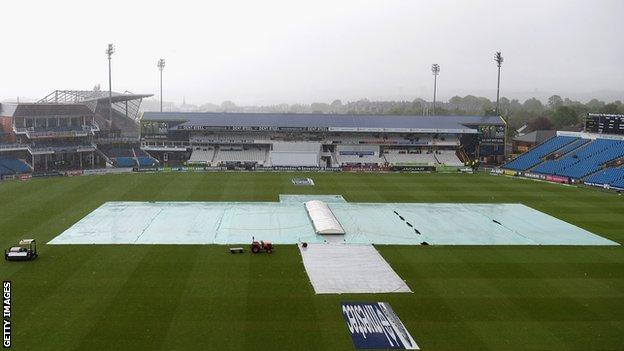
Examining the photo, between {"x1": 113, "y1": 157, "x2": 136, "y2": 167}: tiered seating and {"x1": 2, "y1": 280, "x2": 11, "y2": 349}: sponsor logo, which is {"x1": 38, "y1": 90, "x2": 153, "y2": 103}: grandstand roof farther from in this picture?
{"x1": 2, "y1": 280, "x2": 11, "y2": 349}: sponsor logo

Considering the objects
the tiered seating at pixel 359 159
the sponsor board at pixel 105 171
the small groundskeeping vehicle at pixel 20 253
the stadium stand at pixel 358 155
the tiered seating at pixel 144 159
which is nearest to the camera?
the small groundskeeping vehicle at pixel 20 253

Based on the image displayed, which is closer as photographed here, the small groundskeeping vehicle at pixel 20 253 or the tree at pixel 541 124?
the small groundskeeping vehicle at pixel 20 253

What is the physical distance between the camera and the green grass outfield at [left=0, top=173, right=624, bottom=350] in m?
19.3

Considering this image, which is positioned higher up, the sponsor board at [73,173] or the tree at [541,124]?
the tree at [541,124]

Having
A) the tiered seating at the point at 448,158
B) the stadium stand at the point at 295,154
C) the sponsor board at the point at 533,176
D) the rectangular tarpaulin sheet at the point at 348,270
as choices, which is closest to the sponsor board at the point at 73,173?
the stadium stand at the point at 295,154

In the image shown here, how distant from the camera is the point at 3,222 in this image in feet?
120

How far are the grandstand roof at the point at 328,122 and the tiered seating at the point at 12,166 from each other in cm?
1822

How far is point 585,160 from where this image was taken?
212 feet

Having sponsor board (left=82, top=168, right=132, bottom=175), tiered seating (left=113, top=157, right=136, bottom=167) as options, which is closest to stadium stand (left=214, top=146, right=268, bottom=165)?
tiered seating (left=113, top=157, right=136, bottom=167)

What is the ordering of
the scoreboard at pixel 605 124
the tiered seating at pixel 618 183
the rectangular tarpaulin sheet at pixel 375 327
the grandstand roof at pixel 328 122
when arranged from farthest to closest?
the grandstand roof at pixel 328 122
the scoreboard at pixel 605 124
the tiered seating at pixel 618 183
the rectangular tarpaulin sheet at pixel 375 327

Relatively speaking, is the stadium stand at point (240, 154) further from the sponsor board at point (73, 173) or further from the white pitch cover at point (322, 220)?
the white pitch cover at point (322, 220)

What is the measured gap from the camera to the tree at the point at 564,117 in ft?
375

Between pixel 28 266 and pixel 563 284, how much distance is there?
2473 cm

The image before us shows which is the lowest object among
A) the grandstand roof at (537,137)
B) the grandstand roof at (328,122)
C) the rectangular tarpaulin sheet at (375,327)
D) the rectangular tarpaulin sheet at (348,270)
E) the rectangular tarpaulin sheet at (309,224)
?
the rectangular tarpaulin sheet at (375,327)
